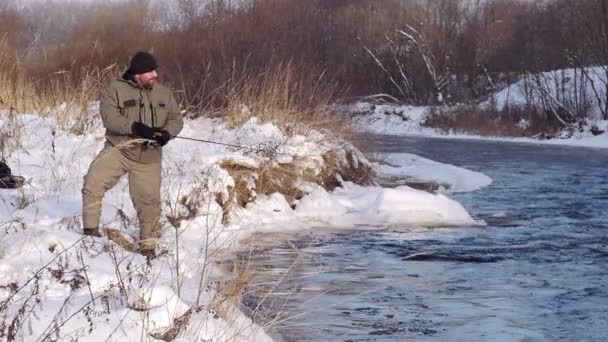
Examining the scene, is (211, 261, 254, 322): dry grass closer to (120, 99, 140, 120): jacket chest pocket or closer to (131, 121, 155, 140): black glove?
(131, 121, 155, 140): black glove

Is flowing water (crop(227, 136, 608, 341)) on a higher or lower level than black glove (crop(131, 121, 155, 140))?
lower

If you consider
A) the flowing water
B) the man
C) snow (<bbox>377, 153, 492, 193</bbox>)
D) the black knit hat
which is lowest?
snow (<bbox>377, 153, 492, 193</bbox>)

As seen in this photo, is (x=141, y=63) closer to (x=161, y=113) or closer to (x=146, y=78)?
(x=146, y=78)

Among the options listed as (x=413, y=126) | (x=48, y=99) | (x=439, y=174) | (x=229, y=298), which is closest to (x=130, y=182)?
(x=229, y=298)

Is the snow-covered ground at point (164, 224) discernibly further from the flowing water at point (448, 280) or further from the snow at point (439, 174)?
the flowing water at point (448, 280)

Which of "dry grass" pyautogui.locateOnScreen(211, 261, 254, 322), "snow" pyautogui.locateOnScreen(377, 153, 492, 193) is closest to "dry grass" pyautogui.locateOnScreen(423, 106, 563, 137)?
"snow" pyautogui.locateOnScreen(377, 153, 492, 193)

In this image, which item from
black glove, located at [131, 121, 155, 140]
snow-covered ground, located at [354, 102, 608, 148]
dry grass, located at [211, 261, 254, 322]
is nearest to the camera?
dry grass, located at [211, 261, 254, 322]

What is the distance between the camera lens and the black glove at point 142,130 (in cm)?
587

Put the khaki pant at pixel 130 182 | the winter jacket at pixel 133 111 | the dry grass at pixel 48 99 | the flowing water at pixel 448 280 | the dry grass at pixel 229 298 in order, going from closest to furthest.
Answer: the dry grass at pixel 229 298
the flowing water at pixel 448 280
the winter jacket at pixel 133 111
the khaki pant at pixel 130 182
the dry grass at pixel 48 99

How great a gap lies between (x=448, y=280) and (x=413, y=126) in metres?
34.1

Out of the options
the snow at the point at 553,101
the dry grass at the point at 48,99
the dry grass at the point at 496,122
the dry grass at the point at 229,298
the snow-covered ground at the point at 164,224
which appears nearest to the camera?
the snow-covered ground at the point at 164,224

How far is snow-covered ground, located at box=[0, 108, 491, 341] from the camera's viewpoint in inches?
160

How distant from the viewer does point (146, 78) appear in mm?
5980

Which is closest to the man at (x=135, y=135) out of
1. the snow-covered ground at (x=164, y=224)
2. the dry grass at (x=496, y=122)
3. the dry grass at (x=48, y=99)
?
the snow-covered ground at (x=164, y=224)
